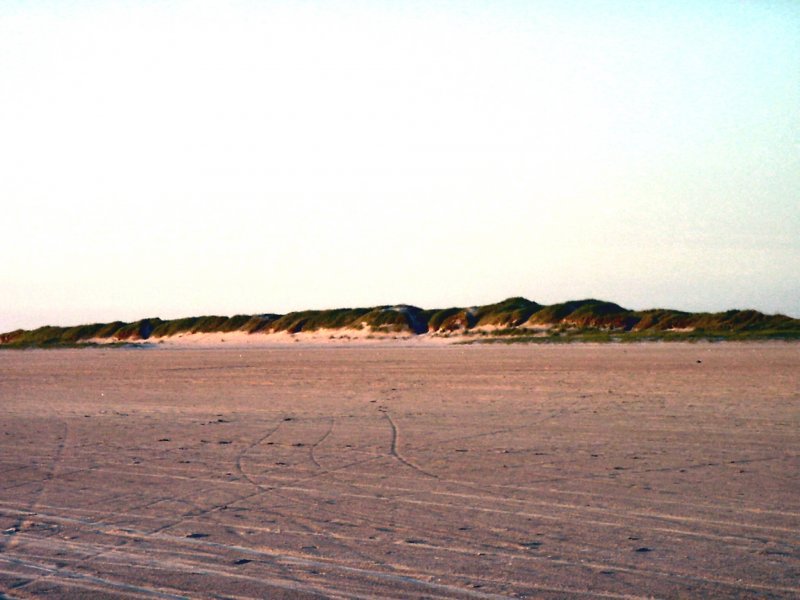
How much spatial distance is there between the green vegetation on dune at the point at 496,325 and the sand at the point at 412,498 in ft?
111

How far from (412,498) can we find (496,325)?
192 ft

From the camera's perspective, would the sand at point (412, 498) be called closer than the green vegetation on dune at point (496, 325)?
Yes

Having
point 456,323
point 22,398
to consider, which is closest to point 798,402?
point 22,398

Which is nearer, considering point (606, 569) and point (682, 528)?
point (606, 569)

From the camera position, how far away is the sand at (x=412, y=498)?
5312 millimetres

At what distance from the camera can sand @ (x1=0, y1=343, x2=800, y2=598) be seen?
17.4ft

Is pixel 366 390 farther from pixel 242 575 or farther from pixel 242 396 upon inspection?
pixel 242 575

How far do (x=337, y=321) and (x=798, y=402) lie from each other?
60685 mm

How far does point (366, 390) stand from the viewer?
19156 millimetres

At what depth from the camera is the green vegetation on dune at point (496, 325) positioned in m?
50.0

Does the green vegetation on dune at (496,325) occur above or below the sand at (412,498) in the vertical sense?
above

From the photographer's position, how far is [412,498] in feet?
25.0

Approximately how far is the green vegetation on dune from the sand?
1338 inches

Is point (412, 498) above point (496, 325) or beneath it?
beneath
